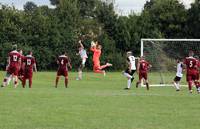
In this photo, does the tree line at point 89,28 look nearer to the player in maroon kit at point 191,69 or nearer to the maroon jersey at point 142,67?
the maroon jersey at point 142,67

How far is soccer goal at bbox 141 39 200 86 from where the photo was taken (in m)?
37.3

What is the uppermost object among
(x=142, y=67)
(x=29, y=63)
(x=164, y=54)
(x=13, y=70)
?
(x=164, y=54)

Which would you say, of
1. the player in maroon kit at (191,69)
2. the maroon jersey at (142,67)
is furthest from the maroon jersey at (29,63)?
the player in maroon kit at (191,69)

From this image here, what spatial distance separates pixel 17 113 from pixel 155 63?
76.7ft

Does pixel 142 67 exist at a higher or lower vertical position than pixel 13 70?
higher

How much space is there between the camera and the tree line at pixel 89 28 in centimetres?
5166

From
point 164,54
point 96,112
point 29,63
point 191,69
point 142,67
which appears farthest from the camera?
point 164,54

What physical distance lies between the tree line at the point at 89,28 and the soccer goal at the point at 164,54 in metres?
13.3

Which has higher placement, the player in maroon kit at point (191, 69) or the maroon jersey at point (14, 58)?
the maroon jersey at point (14, 58)

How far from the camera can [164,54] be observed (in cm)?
3872

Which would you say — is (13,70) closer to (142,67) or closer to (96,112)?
(142,67)

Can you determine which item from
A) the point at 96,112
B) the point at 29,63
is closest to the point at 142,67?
the point at 29,63

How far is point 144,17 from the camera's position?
55969 millimetres

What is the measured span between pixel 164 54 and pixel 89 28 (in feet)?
53.8
